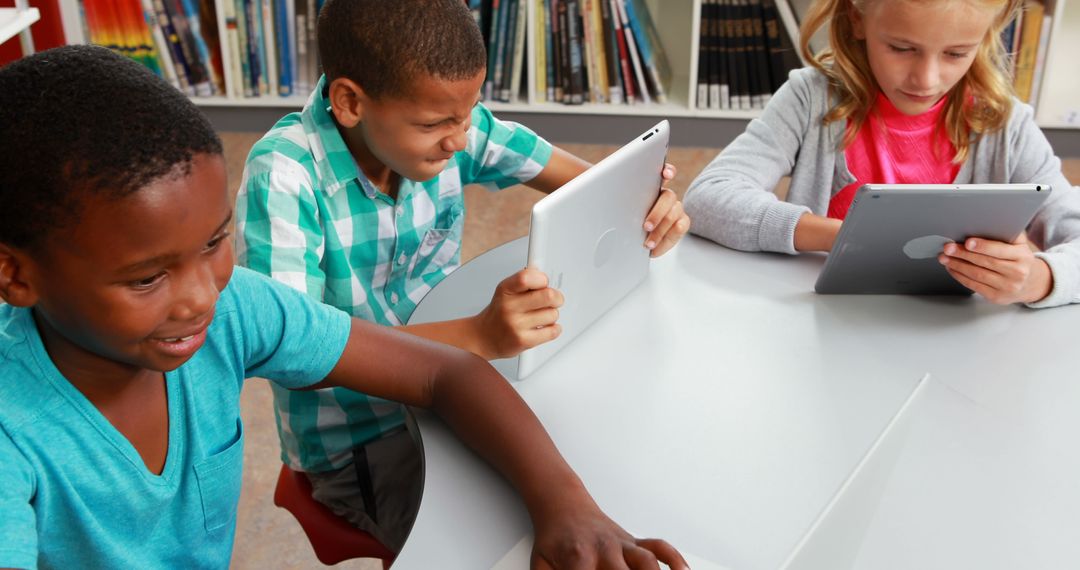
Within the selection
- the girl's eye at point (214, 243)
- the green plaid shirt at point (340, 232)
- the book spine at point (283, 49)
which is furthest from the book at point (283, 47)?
the girl's eye at point (214, 243)

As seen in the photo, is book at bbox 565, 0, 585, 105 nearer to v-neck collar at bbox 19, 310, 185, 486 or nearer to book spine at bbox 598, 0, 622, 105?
book spine at bbox 598, 0, 622, 105

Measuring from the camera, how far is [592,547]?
2.78 feet

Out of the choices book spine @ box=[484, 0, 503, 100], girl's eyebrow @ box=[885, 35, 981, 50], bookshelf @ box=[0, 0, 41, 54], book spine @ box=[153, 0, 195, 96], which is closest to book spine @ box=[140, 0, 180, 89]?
book spine @ box=[153, 0, 195, 96]

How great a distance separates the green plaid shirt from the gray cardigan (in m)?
0.30

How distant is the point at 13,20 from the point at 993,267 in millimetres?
1951

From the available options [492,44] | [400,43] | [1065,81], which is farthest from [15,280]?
[1065,81]

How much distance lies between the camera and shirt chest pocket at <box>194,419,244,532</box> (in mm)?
972

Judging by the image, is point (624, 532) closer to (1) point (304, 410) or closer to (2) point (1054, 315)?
(1) point (304, 410)

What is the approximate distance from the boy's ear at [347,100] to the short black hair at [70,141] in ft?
1.44

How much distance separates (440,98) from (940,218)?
58 centimetres

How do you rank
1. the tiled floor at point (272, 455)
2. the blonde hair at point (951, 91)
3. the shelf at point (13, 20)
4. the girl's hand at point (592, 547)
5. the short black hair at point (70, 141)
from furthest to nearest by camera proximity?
the shelf at point (13, 20) → the tiled floor at point (272, 455) → the blonde hair at point (951, 91) → the girl's hand at point (592, 547) → the short black hair at point (70, 141)

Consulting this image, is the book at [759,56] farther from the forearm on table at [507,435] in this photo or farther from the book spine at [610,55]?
the forearm on table at [507,435]

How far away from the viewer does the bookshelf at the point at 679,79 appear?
118 inches

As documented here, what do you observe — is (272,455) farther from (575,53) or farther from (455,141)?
(575,53)
